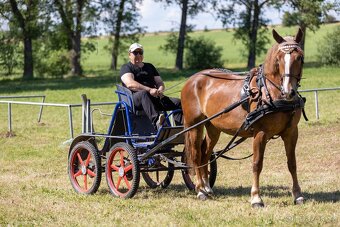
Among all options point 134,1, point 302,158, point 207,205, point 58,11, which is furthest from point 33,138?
point 134,1

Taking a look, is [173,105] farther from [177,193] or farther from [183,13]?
[183,13]

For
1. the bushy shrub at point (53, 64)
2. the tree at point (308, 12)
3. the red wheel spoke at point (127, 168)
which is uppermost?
the tree at point (308, 12)

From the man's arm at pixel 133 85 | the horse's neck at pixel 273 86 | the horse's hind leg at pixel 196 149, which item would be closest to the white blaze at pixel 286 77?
the horse's neck at pixel 273 86

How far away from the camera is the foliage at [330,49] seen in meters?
45.7

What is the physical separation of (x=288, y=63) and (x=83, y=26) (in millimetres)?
41655

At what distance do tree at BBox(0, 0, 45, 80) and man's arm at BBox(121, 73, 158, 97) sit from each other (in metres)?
38.1

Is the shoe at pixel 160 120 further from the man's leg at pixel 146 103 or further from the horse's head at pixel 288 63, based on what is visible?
the horse's head at pixel 288 63

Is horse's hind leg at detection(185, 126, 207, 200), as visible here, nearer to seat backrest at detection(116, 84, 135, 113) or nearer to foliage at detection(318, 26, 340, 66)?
seat backrest at detection(116, 84, 135, 113)

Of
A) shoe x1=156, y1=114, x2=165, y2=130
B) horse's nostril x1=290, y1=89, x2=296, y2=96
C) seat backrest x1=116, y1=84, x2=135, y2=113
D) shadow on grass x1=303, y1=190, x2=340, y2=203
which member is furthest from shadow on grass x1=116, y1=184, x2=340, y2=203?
horse's nostril x1=290, y1=89, x2=296, y2=96

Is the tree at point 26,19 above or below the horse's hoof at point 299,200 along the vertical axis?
above

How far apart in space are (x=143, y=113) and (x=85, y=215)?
84.8 inches

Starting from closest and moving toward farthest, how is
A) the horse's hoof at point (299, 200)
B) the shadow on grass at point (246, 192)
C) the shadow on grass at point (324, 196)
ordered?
the horse's hoof at point (299, 200)
the shadow on grass at point (324, 196)
the shadow on grass at point (246, 192)

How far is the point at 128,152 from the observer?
31.8 ft

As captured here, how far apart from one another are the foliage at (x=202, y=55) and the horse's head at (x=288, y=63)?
4455cm
